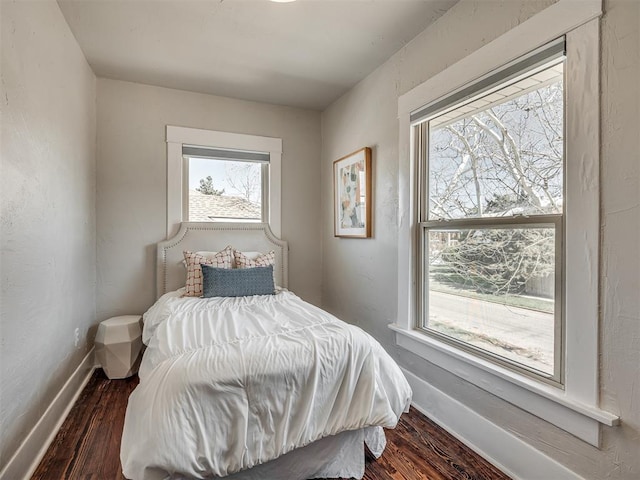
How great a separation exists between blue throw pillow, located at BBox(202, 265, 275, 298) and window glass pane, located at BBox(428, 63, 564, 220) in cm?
145

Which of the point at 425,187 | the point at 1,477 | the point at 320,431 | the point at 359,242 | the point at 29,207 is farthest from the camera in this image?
the point at 359,242

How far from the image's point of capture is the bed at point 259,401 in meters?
1.23

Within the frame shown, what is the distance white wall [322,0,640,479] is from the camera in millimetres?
1228

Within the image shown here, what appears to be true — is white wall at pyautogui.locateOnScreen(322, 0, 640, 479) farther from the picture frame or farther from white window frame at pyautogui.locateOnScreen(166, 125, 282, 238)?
white window frame at pyautogui.locateOnScreen(166, 125, 282, 238)

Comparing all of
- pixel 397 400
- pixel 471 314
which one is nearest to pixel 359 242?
pixel 471 314

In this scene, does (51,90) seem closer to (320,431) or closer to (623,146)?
(320,431)

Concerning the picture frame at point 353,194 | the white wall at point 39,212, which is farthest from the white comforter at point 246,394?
the picture frame at point 353,194

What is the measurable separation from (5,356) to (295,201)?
2651 millimetres

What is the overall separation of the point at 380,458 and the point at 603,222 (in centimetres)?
154

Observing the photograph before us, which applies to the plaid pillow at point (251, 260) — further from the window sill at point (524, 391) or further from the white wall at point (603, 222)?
the window sill at point (524, 391)

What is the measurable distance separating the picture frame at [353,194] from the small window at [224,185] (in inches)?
32.5

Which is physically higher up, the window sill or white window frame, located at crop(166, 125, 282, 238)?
white window frame, located at crop(166, 125, 282, 238)

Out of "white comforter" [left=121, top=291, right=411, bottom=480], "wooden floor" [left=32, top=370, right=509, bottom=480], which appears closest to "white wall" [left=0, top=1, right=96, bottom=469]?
"wooden floor" [left=32, top=370, right=509, bottom=480]

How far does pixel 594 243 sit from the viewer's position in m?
1.33
